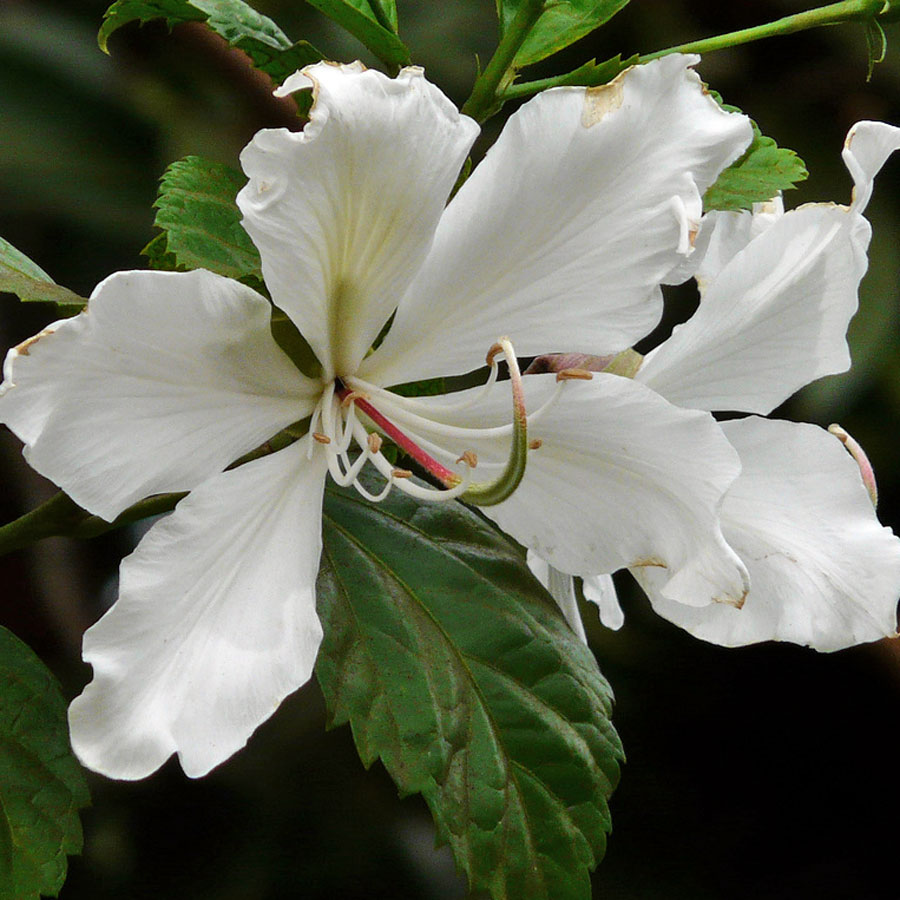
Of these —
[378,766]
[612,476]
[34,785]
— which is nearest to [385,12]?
[612,476]

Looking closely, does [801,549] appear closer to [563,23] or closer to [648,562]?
[648,562]

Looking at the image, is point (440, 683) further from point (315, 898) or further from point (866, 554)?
point (315, 898)

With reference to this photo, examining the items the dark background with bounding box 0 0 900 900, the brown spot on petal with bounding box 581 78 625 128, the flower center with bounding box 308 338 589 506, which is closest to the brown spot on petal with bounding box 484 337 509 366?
the flower center with bounding box 308 338 589 506

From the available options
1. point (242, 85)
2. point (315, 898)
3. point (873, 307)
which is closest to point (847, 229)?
point (242, 85)

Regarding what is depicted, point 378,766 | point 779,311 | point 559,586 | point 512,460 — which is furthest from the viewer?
point 378,766

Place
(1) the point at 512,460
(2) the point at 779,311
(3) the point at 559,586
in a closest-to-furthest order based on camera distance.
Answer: (1) the point at 512,460, (2) the point at 779,311, (3) the point at 559,586

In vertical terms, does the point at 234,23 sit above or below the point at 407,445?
above
